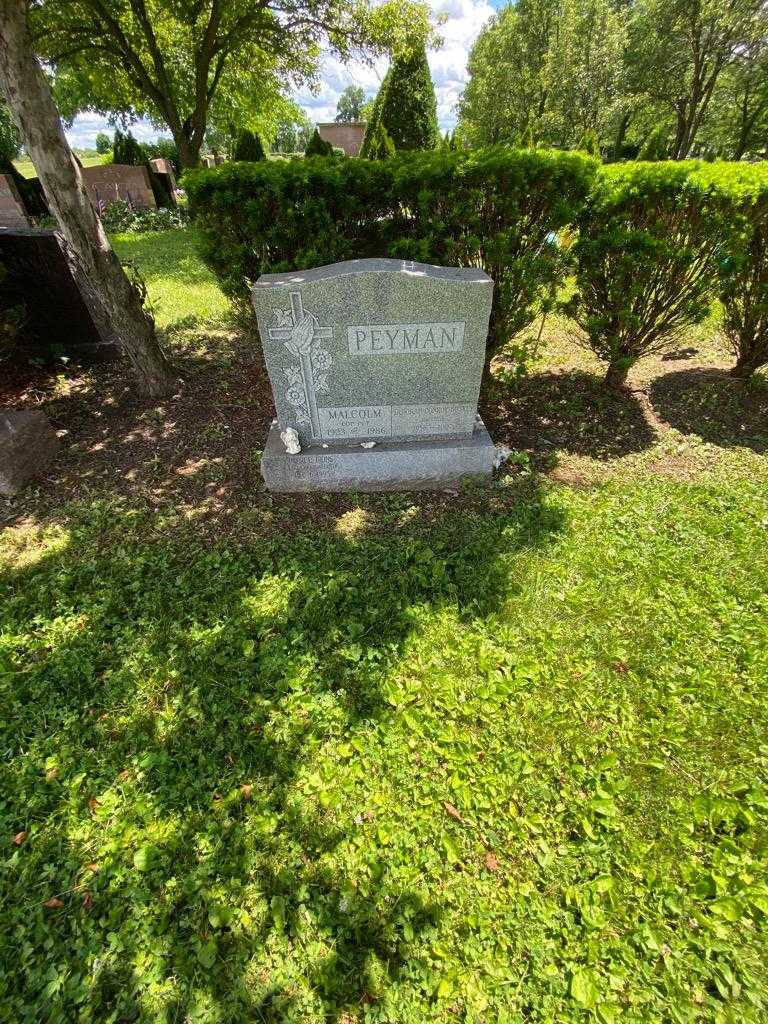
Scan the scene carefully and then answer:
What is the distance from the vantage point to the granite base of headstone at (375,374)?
3359 mm

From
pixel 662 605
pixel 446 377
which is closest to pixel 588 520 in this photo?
pixel 662 605

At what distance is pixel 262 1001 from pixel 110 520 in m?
3.23

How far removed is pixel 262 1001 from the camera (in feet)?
5.75

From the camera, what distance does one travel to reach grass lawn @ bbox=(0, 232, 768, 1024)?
1.82m

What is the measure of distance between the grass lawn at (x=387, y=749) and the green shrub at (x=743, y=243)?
1776 mm

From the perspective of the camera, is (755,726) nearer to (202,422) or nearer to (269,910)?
(269,910)

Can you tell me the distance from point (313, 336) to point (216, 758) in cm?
283

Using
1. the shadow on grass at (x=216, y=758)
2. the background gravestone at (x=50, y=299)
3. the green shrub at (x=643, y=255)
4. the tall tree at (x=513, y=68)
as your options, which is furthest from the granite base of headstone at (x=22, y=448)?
the tall tree at (x=513, y=68)

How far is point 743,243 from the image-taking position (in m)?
4.09

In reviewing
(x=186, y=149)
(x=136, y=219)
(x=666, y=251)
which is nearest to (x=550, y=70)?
(x=186, y=149)

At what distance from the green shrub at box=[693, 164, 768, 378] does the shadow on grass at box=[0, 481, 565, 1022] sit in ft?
9.62

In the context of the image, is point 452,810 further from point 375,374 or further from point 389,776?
point 375,374

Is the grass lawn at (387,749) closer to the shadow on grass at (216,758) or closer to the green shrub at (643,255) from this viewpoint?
the shadow on grass at (216,758)

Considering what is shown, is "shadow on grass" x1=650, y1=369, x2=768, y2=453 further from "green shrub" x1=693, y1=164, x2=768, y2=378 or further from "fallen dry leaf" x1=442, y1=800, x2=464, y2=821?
"fallen dry leaf" x1=442, y1=800, x2=464, y2=821
